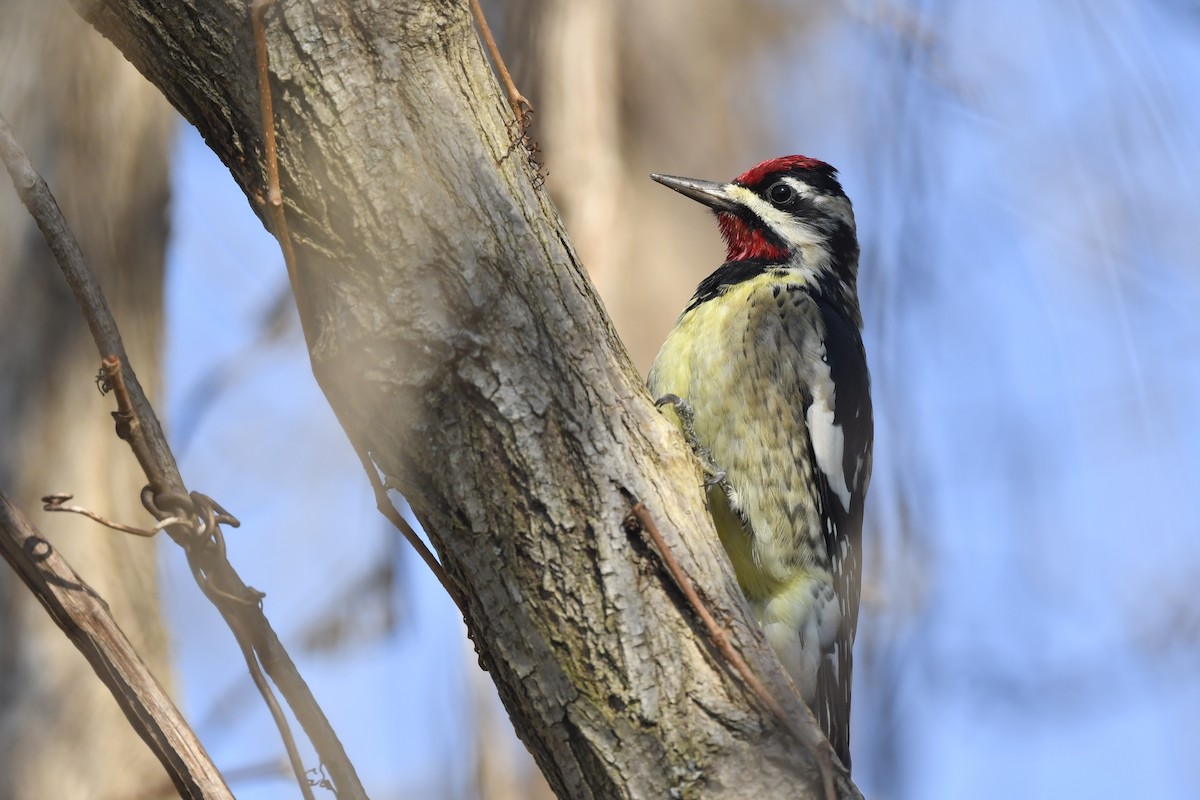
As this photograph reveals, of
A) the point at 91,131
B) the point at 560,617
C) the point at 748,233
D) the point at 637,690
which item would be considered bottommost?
the point at 637,690

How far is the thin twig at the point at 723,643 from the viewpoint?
1884mm

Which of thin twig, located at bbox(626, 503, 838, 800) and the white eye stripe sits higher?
the white eye stripe

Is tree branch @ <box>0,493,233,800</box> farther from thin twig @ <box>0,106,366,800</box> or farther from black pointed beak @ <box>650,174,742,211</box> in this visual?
black pointed beak @ <box>650,174,742,211</box>

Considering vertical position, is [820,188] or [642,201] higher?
[642,201]

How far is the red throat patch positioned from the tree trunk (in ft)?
6.48

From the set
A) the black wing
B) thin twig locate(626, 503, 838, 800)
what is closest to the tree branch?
thin twig locate(626, 503, 838, 800)

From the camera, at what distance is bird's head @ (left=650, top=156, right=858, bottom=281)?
166 inches

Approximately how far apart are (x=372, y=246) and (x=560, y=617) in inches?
24.7

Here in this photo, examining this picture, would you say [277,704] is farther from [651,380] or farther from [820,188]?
[820,188]

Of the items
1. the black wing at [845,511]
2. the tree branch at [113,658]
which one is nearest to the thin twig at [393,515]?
the tree branch at [113,658]

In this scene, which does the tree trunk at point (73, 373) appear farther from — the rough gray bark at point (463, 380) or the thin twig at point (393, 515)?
the rough gray bark at point (463, 380)

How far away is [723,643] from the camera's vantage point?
1.89 metres

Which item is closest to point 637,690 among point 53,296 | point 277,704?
point 277,704

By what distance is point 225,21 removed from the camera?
1.79 meters
